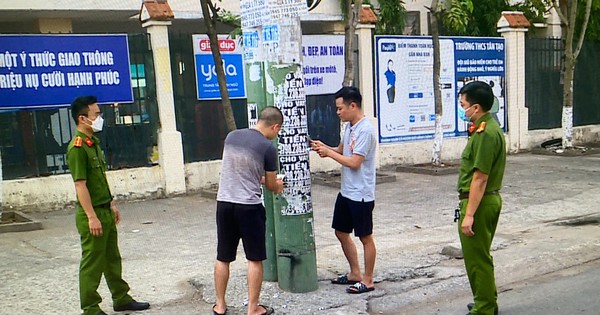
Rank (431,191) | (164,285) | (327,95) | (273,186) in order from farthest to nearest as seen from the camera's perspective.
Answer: (327,95), (431,191), (164,285), (273,186)

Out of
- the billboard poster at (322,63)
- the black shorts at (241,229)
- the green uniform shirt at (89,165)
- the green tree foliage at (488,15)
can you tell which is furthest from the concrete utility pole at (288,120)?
the green tree foliage at (488,15)

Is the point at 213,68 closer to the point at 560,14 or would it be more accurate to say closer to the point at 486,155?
the point at 486,155

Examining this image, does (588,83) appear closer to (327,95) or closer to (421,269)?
(327,95)

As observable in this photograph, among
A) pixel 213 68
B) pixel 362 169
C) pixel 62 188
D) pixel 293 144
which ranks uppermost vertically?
pixel 213 68

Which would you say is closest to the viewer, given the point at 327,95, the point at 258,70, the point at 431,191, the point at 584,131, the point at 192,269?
the point at 258,70

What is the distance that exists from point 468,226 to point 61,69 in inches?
302

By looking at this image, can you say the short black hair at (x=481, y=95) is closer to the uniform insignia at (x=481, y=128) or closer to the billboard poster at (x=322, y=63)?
the uniform insignia at (x=481, y=128)

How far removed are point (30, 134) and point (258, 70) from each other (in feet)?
19.3

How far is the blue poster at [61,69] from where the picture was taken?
369 inches


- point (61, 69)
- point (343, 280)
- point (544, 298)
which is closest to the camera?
point (544, 298)

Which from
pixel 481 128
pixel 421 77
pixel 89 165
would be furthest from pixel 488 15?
pixel 89 165

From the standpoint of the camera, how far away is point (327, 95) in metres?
12.5

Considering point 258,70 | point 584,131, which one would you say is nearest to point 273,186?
point 258,70

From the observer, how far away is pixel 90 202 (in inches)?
186
